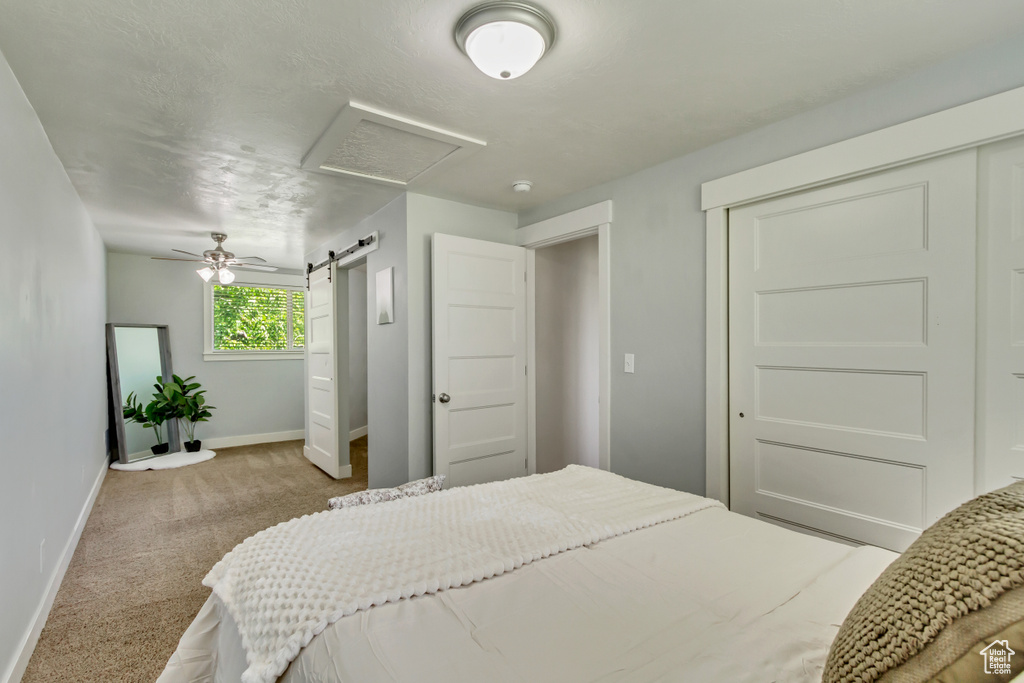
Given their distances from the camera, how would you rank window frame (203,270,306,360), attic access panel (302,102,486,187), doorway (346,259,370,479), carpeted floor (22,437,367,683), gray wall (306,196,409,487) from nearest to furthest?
carpeted floor (22,437,367,683), attic access panel (302,102,486,187), gray wall (306,196,409,487), window frame (203,270,306,360), doorway (346,259,370,479)

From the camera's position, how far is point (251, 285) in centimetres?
626

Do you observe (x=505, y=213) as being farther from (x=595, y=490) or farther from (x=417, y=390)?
(x=595, y=490)

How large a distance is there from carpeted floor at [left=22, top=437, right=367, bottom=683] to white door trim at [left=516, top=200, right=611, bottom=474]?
181 cm

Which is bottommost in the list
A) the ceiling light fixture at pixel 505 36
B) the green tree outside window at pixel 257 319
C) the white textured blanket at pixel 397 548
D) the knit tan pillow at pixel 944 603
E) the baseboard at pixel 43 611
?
the baseboard at pixel 43 611

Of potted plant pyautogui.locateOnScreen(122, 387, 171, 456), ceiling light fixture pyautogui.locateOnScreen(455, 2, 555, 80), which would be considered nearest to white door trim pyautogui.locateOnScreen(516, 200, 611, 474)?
ceiling light fixture pyautogui.locateOnScreen(455, 2, 555, 80)

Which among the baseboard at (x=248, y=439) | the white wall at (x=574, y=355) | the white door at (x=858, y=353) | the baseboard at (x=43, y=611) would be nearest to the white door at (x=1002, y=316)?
the white door at (x=858, y=353)

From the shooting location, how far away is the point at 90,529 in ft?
11.0

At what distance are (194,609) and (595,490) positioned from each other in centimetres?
201

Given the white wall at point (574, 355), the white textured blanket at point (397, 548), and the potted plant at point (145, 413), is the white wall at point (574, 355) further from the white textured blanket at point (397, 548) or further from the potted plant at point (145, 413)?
the potted plant at point (145, 413)

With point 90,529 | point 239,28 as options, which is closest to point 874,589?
point 239,28

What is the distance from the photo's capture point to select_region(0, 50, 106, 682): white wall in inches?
68.2

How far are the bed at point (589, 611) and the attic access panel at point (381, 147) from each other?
169 cm

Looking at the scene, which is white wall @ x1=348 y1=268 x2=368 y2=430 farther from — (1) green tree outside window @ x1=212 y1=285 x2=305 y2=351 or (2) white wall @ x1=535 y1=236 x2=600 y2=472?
(2) white wall @ x1=535 y1=236 x2=600 y2=472

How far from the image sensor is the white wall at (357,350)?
6.43 meters
